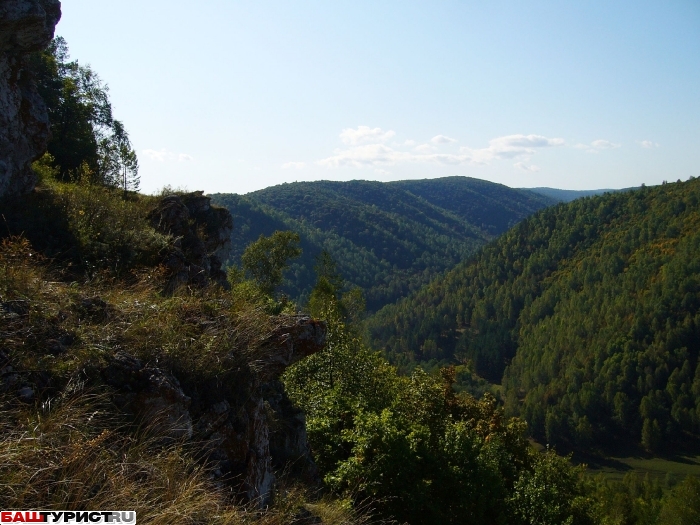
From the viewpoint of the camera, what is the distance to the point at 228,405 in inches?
228

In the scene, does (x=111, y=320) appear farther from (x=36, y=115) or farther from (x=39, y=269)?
(x=36, y=115)

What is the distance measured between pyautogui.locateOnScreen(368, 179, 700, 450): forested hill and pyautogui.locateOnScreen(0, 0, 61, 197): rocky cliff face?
110 meters

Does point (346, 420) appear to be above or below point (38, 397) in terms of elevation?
below

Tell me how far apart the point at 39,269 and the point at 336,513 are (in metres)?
5.15

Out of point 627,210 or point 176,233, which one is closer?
point 176,233

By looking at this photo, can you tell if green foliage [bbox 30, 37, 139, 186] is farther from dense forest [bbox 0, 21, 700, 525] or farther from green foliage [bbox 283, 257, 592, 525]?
green foliage [bbox 283, 257, 592, 525]

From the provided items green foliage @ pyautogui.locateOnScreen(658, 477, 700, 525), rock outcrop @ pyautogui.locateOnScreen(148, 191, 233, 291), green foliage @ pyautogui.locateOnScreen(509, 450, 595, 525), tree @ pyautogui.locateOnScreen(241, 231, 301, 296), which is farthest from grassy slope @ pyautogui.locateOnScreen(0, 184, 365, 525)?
green foliage @ pyautogui.locateOnScreen(658, 477, 700, 525)

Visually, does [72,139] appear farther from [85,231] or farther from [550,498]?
[550,498]

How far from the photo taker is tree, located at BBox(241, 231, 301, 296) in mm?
30359

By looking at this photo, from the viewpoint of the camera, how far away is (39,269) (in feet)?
21.3

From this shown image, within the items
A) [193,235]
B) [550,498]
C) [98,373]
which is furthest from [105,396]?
[550,498]

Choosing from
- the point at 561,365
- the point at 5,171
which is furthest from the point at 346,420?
the point at 561,365

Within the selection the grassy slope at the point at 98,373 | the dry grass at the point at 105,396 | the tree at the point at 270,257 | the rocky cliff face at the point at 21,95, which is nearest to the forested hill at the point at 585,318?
the tree at the point at 270,257

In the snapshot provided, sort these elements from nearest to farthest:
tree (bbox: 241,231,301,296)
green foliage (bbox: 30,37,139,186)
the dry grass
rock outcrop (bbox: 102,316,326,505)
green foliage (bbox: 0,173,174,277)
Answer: the dry grass → rock outcrop (bbox: 102,316,326,505) → green foliage (bbox: 0,173,174,277) → green foliage (bbox: 30,37,139,186) → tree (bbox: 241,231,301,296)
